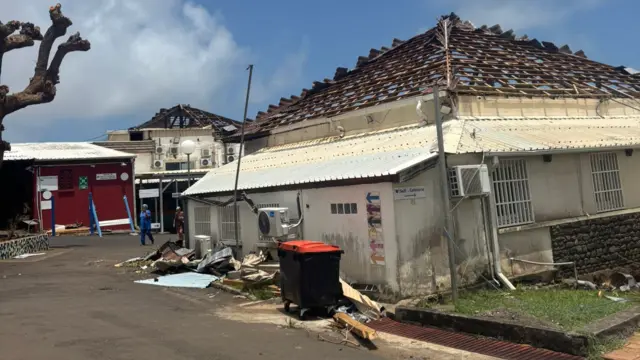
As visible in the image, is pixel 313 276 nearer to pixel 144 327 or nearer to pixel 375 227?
pixel 375 227

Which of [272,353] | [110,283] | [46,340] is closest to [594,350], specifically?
[272,353]

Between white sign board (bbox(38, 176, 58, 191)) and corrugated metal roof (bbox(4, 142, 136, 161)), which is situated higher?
corrugated metal roof (bbox(4, 142, 136, 161))

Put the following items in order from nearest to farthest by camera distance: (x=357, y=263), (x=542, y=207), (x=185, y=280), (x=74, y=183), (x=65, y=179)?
(x=357, y=263) < (x=542, y=207) < (x=185, y=280) < (x=65, y=179) < (x=74, y=183)

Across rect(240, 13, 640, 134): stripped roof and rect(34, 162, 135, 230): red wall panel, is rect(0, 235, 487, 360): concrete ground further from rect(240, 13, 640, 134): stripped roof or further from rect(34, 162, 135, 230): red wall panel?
rect(34, 162, 135, 230): red wall panel

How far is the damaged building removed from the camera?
9.51 meters

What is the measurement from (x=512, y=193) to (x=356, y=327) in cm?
517

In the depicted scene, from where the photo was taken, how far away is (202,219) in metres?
16.4

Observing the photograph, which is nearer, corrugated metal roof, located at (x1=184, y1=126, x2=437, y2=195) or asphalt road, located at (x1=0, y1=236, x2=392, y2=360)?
asphalt road, located at (x1=0, y1=236, x2=392, y2=360)

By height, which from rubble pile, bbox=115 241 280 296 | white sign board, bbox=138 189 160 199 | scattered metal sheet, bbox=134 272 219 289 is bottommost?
scattered metal sheet, bbox=134 272 219 289

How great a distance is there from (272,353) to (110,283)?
324 inches

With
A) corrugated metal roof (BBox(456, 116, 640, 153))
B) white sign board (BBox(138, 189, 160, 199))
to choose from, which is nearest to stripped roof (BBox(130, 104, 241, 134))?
white sign board (BBox(138, 189, 160, 199))

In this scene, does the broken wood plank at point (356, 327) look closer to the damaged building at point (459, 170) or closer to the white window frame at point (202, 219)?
the damaged building at point (459, 170)

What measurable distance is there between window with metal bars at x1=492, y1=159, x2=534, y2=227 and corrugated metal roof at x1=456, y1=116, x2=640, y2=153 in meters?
0.54

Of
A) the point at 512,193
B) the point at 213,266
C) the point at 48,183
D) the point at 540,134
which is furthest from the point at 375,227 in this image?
the point at 48,183
